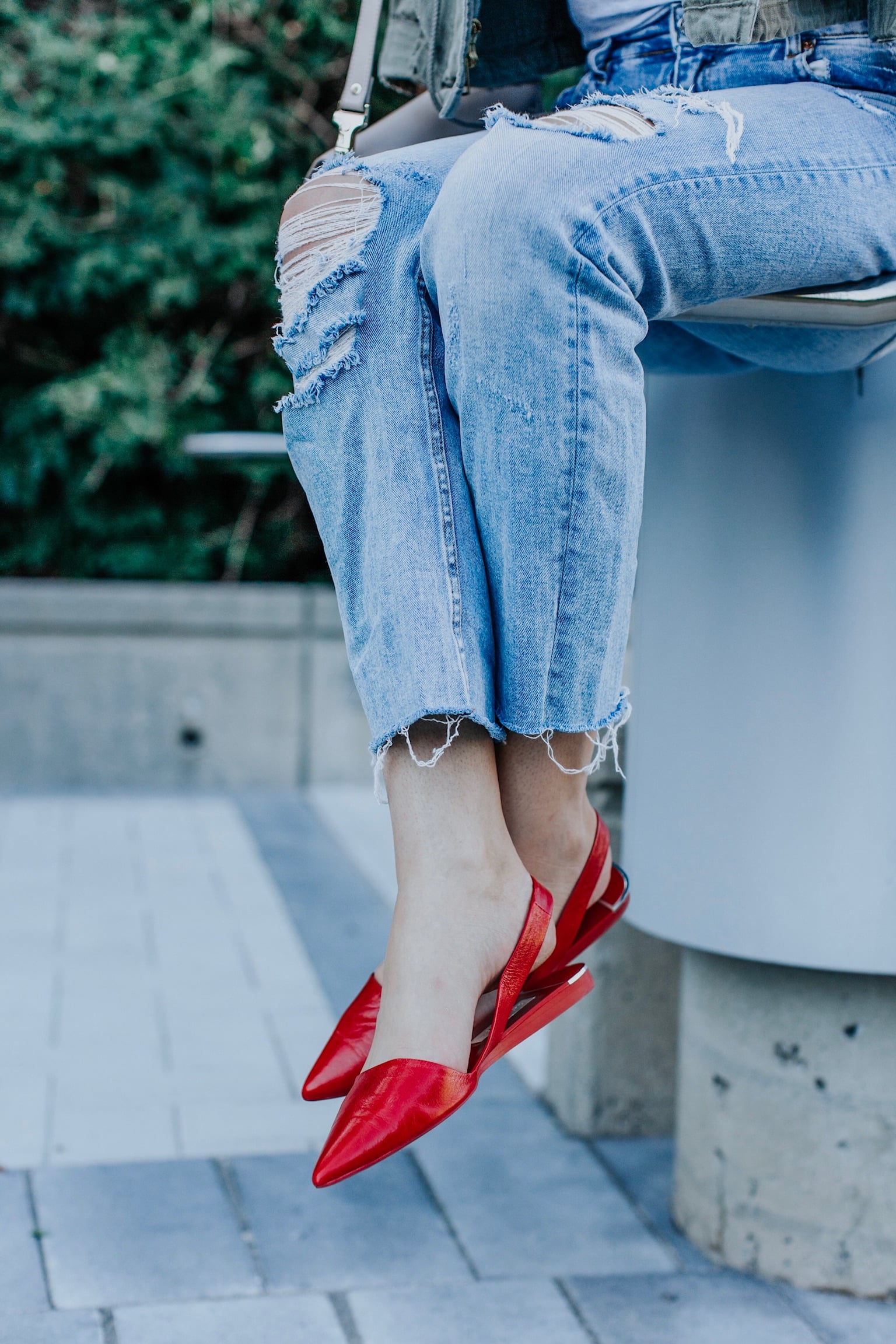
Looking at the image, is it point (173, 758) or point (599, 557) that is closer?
point (599, 557)

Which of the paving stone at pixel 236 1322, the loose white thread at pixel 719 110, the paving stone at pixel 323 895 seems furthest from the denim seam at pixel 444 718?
the paving stone at pixel 323 895

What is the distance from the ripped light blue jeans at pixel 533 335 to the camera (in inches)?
39.9

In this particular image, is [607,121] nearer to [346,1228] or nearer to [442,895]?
[442,895]

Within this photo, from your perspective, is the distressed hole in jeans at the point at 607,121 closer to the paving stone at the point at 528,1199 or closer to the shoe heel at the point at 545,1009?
the shoe heel at the point at 545,1009

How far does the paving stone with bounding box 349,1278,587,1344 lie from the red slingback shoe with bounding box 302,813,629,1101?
1.15 ft

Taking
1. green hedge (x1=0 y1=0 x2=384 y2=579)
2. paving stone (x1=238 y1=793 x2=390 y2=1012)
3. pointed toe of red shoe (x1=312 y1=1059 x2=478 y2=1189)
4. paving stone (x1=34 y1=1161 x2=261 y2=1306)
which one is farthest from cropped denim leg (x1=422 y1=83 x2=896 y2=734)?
green hedge (x1=0 y1=0 x2=384 y2=579)

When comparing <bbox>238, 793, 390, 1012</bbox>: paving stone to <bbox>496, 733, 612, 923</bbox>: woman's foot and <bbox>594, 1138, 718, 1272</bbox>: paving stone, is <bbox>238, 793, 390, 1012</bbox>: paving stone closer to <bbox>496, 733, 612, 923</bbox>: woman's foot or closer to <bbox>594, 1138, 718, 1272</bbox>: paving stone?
<bbox>594, 1138, 718, 1272</bbox>: paving stone

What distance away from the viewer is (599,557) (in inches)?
41.1

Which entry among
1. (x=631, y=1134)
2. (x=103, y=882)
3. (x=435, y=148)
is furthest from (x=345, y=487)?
(x=103, y=882)

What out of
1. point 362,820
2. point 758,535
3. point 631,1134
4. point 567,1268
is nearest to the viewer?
point 758,535

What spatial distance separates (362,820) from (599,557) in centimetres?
295

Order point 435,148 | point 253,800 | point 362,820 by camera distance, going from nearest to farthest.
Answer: point 435,148 → point 362,820 → point 253,800

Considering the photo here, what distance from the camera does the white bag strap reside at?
121 cm

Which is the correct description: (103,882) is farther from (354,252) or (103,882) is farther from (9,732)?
(354,252)
